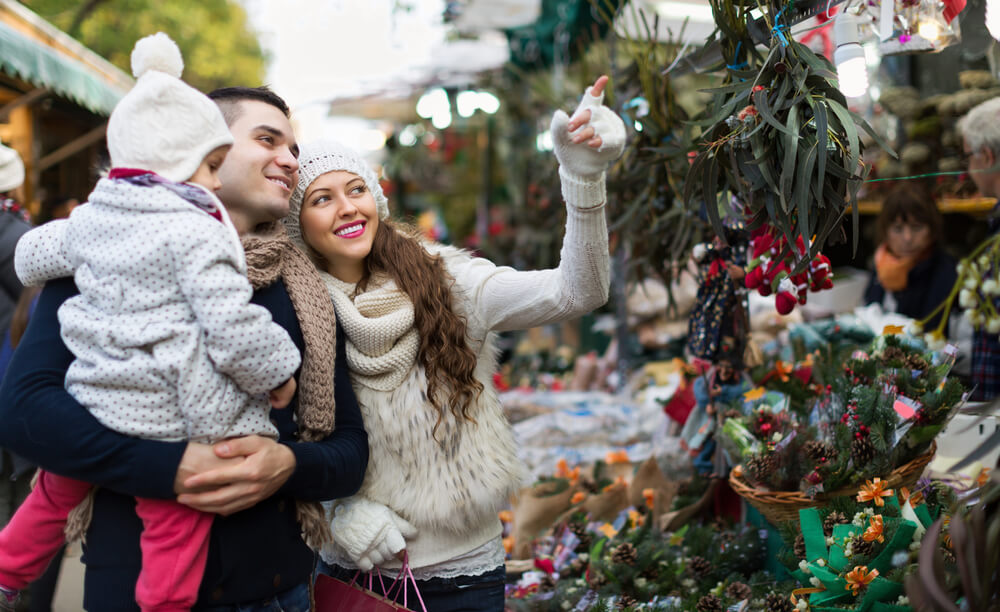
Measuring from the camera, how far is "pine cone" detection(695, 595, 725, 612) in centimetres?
244

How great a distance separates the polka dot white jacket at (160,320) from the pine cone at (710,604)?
1.56 metres

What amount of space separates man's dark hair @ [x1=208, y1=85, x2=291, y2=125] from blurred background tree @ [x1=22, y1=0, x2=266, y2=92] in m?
12.2

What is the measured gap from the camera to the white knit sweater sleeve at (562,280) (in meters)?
1.79

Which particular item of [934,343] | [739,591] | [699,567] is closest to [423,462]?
[739,591]

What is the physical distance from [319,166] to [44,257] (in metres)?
0.63

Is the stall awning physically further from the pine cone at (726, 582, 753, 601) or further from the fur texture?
the pine cone at (726, 582, 753, 601)

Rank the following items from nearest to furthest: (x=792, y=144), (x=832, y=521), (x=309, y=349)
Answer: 1. (x=309, y=349)
2. (x=792, y=144)
3. (x=832, y=521)

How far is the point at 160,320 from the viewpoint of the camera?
4.69ft

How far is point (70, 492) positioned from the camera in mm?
1572

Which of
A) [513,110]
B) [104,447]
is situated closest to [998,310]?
[104,447]

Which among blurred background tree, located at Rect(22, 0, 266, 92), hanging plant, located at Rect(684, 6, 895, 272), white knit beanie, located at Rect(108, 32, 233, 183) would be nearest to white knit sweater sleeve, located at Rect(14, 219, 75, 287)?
white knit beanie, located at Rect(108, 32, 233, 183)

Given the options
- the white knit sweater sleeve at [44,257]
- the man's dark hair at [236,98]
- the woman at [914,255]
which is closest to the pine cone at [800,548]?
the man's dark hair at [236,98]

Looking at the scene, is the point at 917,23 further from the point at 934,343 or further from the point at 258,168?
the point at 258,168

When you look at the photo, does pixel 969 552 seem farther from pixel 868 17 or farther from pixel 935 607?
pixel 868 17
